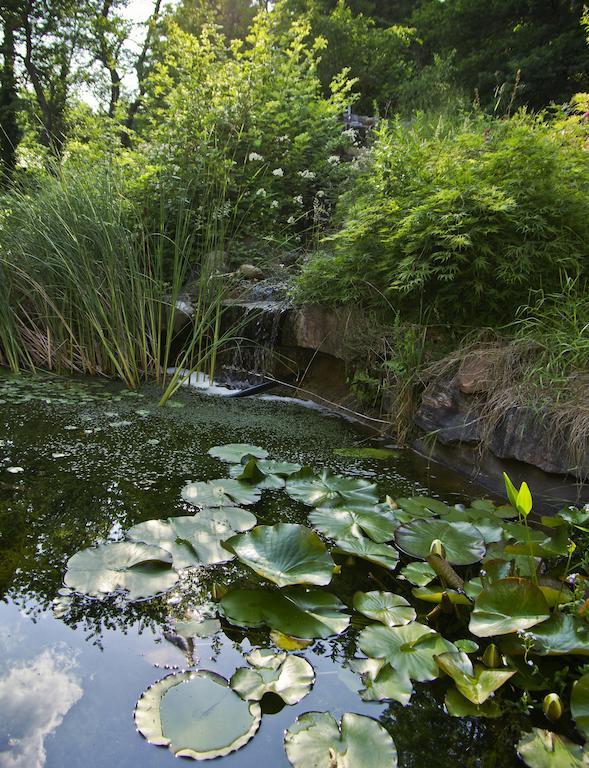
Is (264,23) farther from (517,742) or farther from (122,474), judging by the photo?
(517,742)

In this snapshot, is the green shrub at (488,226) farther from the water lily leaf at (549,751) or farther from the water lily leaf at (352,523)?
the water lily leaf at (549,751)

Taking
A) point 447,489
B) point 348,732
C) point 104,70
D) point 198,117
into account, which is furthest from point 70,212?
point 104,70

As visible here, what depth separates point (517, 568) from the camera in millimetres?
1221

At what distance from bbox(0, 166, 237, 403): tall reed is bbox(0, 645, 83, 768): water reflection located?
6.61ft

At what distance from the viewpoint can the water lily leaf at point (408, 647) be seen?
98cm

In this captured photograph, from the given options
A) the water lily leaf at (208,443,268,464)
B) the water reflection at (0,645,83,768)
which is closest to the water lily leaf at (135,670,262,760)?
the water reflection at (0,645,83,768)

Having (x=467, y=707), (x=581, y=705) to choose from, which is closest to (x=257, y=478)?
(x=467, y=707)

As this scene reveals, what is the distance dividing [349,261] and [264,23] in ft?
15.7

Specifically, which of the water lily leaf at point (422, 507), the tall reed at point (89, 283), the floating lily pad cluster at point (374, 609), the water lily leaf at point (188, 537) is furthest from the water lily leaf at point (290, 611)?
the tall reed at point (89, 283)

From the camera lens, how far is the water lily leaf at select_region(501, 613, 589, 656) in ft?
3.17

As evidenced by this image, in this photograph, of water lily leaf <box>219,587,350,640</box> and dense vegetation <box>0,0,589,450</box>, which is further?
dense vegetation <box>0,0,589,450</box>

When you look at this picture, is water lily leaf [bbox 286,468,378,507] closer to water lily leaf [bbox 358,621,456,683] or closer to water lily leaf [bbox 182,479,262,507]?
water lily leaf [bbox 182,479,262,507]

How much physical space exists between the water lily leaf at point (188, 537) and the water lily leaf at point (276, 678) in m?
0.35

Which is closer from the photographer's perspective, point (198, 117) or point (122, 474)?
point (122, 474)
